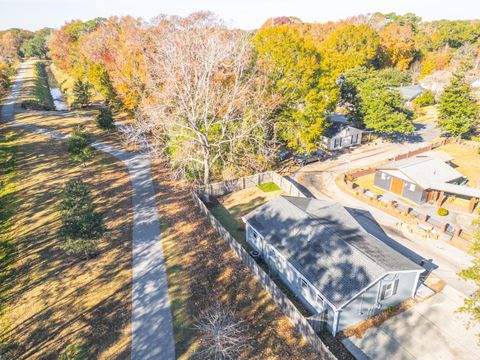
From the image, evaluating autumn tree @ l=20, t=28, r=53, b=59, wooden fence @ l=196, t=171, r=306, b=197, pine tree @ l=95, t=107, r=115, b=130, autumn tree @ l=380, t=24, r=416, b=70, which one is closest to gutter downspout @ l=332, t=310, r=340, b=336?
wooden fence @ l=196, t=171, r=306, b=197

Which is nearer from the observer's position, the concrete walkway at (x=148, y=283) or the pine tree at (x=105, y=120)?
the concrete walkway at (x=148, y=283)

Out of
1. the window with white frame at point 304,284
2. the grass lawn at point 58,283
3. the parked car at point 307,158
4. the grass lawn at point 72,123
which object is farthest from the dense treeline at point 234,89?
the window with white frame at point 304,284

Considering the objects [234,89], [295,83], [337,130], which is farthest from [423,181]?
[234,89]

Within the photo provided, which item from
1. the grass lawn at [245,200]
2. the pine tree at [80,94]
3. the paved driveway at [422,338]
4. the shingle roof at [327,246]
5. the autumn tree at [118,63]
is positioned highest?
the autumn tree at [118,63]

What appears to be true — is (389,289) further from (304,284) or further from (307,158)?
(307,158)

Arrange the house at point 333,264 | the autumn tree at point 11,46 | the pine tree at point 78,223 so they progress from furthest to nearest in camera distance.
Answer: the autumn tree at point 11,46 < the pine tree at point 78,223 < the house at point 333,264

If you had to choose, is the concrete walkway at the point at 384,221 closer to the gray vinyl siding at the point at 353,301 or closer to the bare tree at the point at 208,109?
the gray vinyl siding at the point at 353,301

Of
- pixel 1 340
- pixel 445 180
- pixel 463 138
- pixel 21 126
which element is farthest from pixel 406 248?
pixel 21 126

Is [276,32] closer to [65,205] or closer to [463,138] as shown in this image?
[65,205]
